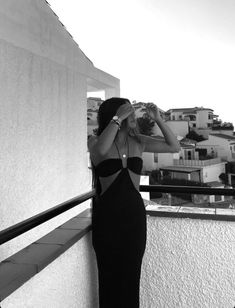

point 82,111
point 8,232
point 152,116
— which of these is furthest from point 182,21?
point 8,232

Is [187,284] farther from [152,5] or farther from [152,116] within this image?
[152,5]

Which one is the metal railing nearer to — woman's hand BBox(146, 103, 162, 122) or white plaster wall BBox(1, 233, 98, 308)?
white plaster wall BBox(1, 233, 98, 308)

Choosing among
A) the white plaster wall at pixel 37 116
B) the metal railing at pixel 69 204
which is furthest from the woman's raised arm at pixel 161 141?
the white plaster wall at pixel 37 116

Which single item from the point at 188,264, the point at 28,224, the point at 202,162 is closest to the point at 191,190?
the point at 188,264

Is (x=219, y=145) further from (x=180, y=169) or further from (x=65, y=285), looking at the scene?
(x=65, y=285)

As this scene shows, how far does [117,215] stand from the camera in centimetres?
142

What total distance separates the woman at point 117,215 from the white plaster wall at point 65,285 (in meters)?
0.12

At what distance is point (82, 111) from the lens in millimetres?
4223

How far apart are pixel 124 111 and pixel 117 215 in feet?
1.70

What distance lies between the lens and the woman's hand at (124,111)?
4.99 feet

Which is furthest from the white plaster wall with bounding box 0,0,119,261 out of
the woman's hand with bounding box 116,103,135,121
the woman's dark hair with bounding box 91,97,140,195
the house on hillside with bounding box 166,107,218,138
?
the house on hillside with bounding box 166,107,218,138

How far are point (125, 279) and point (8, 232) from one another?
0.76 meters

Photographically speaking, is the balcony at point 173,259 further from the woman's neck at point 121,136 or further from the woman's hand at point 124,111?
the woman's hand at point 124,111

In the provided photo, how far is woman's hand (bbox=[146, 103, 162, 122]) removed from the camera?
1719mm
